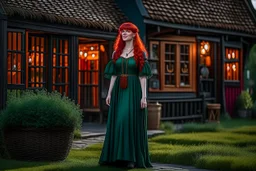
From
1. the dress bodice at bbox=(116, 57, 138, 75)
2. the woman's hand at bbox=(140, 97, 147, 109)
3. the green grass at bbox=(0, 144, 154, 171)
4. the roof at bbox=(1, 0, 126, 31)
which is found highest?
the roof at bbox=(1, 0, 126, 31)

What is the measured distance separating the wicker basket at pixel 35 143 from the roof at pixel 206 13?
8.93 metres

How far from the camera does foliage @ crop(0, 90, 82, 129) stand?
370 inches

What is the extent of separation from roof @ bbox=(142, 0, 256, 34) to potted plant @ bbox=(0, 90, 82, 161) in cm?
875

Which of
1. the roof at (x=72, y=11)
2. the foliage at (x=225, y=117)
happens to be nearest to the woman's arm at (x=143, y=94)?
the roof at (x=72, y=11)

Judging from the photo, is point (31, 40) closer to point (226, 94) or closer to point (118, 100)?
point (118, 100)

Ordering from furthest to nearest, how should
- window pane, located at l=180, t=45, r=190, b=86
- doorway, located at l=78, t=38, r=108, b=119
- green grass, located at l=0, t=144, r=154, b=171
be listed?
window pane, located at l=180, t=45, r=190, b=86 → doorway, located at l=78, t=38, r=108, b=119 → green grass, located at l=0, t=144, r=154, b=171

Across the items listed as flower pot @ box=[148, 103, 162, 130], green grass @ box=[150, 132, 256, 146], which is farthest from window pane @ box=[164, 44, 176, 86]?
green grass @ box=[150, 132, 256, 146]

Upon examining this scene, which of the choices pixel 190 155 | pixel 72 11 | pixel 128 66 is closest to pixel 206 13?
pixel 72 11

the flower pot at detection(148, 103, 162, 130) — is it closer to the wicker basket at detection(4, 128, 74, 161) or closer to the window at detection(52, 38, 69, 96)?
the window at detection(52, 38, 69, 96)

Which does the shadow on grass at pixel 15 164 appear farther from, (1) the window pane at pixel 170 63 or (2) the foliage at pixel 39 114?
→ (1) the window pane at pixel 170 63

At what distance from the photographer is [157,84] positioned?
19219mm

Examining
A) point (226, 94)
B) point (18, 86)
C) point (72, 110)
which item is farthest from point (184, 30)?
point (72, 110)

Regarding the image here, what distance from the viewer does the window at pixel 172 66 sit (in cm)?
1930

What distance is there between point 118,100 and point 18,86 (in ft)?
19.1
